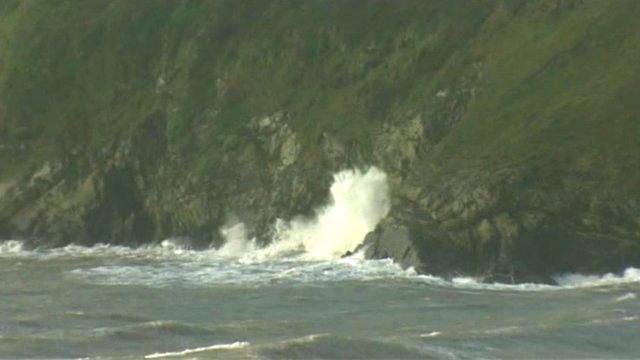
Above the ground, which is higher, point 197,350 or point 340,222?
point 340,222

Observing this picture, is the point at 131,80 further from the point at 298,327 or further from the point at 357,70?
the point at 298,327

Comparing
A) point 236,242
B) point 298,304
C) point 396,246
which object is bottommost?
point 298,304

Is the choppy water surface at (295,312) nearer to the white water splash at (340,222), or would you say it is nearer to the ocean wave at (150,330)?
the ocean wave at (150,330)

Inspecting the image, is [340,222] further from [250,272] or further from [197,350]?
[197,350]

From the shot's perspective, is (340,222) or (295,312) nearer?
(295,312)

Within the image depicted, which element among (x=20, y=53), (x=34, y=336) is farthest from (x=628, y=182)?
(x=20, y=53)

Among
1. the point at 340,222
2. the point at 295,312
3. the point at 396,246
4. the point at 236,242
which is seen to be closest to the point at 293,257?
the point at 340,222

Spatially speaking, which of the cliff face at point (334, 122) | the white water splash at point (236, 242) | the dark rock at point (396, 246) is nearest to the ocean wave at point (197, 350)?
the cliff face at point (334, 122)
